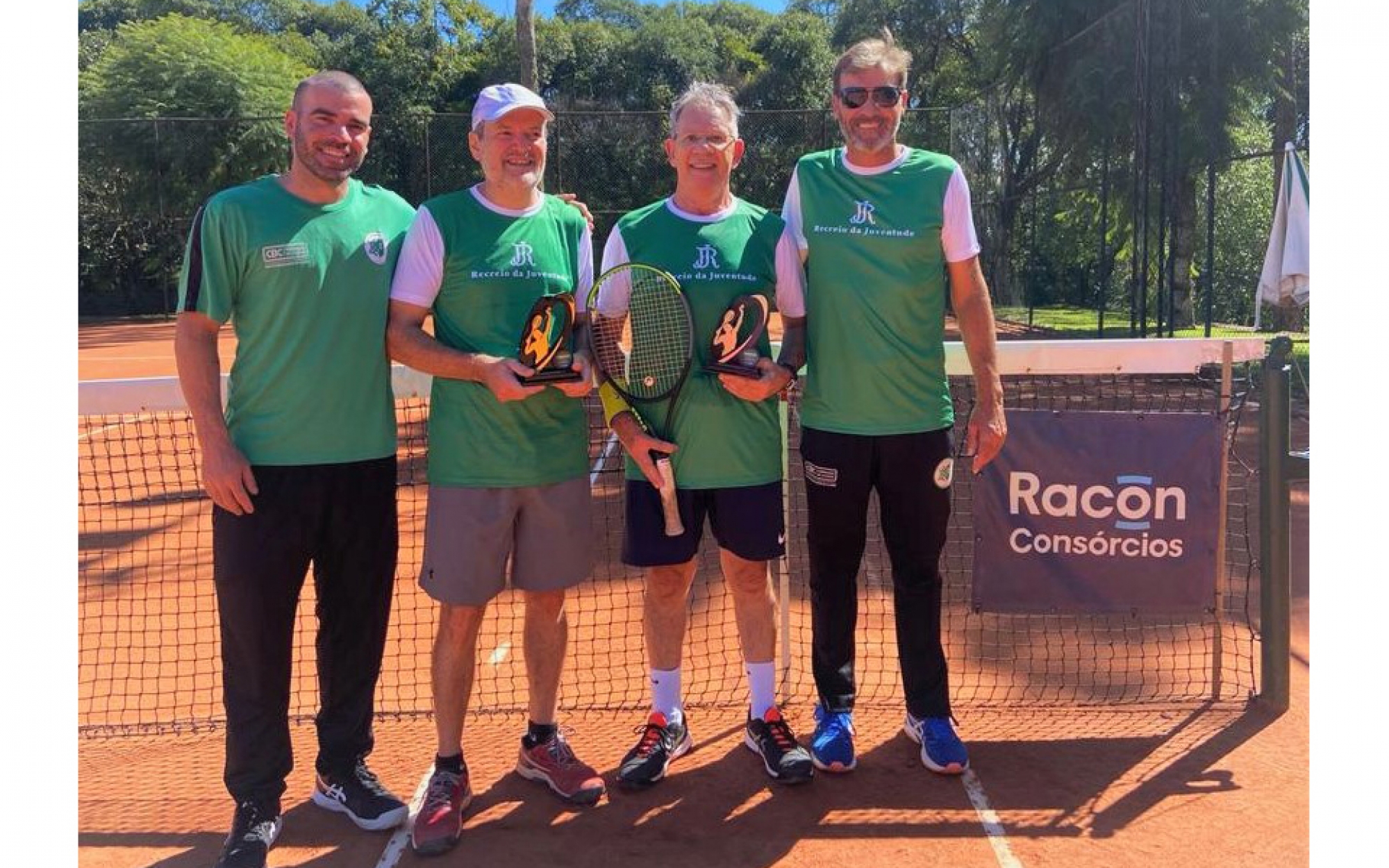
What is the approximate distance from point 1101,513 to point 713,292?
1.85 meters

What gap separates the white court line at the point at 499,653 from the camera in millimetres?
5199

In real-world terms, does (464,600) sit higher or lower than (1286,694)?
higher

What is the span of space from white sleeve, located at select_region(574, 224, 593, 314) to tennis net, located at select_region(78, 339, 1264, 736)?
2.78ft

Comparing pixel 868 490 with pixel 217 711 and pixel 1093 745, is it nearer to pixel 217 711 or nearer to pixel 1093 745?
pixel 1093 745

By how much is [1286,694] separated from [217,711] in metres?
4.33

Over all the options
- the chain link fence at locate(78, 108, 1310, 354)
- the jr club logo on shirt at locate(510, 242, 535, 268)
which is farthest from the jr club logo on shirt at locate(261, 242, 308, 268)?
the chain link fence at locate(78, 108, 1310, 354)

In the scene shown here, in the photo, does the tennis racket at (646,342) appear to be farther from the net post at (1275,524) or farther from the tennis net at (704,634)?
the net post at (1275,524)

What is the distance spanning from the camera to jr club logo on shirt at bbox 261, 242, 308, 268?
10.3ft

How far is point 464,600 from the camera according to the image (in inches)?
134

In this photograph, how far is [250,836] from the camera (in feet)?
10.7

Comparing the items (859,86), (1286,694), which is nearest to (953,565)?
(1286,694)

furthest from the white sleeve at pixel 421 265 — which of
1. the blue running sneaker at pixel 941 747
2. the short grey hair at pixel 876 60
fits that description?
the blue running sneaker at pixel 941 747

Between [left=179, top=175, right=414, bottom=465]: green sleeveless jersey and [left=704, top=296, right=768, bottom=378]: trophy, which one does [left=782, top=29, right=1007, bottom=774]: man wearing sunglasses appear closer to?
[left=704, top=296, right=768, bottom=378]: trophy

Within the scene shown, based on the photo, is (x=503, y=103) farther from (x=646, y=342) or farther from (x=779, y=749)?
(x=779, y=749)
